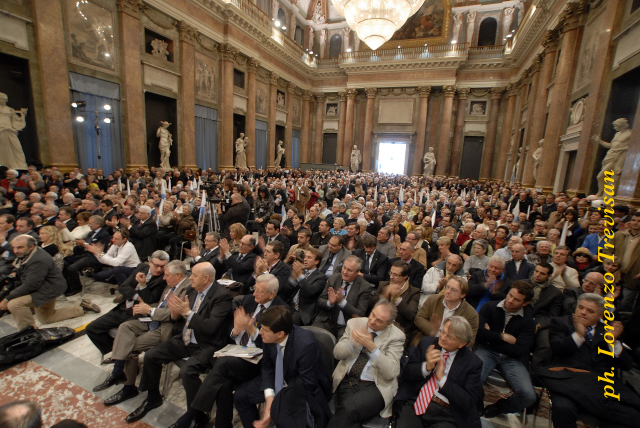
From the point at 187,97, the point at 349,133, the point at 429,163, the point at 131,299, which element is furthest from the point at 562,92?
the point at 349,133

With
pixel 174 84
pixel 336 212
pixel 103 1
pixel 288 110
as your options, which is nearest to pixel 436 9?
pixel 288 110

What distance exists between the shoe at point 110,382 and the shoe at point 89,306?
1834 mm

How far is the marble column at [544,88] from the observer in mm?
12160

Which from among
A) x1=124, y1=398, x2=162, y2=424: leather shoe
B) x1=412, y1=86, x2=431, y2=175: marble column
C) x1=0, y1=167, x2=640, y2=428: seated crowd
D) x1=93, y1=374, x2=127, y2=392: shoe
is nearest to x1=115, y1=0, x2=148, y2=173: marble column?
x1=0, y1=167, x2=640, y2=428: seated crowd

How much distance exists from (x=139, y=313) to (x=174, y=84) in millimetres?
13776

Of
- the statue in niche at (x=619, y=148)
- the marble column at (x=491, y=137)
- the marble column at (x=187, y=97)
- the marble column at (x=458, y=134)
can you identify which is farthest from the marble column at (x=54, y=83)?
the marble column at (x=491, y=137)

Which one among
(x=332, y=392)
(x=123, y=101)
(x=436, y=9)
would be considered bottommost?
(x=332, y=392)

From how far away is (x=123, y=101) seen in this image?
38.8 ft

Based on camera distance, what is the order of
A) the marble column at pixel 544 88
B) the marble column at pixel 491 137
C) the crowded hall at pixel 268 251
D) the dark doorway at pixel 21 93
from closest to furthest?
the crowded hall at pixel 268 251 → the dark doorway at pixel 21 93 → the marble column at pixel 544 88 → the marble column at pixel 491 137

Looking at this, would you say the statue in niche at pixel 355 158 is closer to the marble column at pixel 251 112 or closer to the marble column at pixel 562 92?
the marble column at pixel 251 112

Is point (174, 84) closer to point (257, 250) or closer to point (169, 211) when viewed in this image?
point (169, 211)

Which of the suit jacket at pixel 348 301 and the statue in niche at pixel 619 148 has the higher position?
the statue in niche at pixel 619 148

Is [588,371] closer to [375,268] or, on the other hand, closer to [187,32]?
→ [375,268]

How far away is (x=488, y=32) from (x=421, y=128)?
8.57 metres
